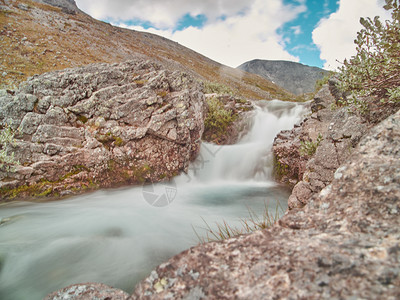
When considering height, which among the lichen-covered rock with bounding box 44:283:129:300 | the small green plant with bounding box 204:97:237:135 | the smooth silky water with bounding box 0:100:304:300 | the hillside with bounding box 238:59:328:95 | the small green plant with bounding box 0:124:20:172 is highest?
the hillside with bounding box 238:59:328:95

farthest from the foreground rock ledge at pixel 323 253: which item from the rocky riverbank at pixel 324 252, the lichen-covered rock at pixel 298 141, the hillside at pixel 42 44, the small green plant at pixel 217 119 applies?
the hillside at pixel 42 44

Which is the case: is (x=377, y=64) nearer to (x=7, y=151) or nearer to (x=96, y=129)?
(x=96, y=129)

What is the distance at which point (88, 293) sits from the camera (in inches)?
124

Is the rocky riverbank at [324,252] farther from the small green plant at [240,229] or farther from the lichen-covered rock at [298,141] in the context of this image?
the lichen-covered rock at [298,141]

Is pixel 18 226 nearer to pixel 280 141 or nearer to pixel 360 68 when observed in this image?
pixel 360 68

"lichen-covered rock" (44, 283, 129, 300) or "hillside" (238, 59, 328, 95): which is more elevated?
"hillside" (238, 59, 328, 95)

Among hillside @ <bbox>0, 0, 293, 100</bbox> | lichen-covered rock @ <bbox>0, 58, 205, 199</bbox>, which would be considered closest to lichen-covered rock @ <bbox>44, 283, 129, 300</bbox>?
lichen-covered rock @ <bbox>0, 58, 205, 199</bbox>

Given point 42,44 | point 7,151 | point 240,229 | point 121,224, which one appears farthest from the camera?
point 42,44

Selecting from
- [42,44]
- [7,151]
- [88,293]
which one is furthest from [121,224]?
[42,44]

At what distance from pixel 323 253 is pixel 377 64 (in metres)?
3.74

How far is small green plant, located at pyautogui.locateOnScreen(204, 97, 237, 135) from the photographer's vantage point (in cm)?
1554

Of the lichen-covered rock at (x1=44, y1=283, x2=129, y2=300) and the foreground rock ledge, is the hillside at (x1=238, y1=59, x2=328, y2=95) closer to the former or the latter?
the foreground rock ledge

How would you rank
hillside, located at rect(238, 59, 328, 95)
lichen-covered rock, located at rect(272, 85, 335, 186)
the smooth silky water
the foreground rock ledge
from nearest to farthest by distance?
the foreground rock ledge
the smooth silky water
lichen-covered rock, located at rect(272, 85, 335, 186)
hillside, located at rect(238, 59, 328, 95)

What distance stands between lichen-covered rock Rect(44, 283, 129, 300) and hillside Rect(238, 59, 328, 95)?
139077mm
